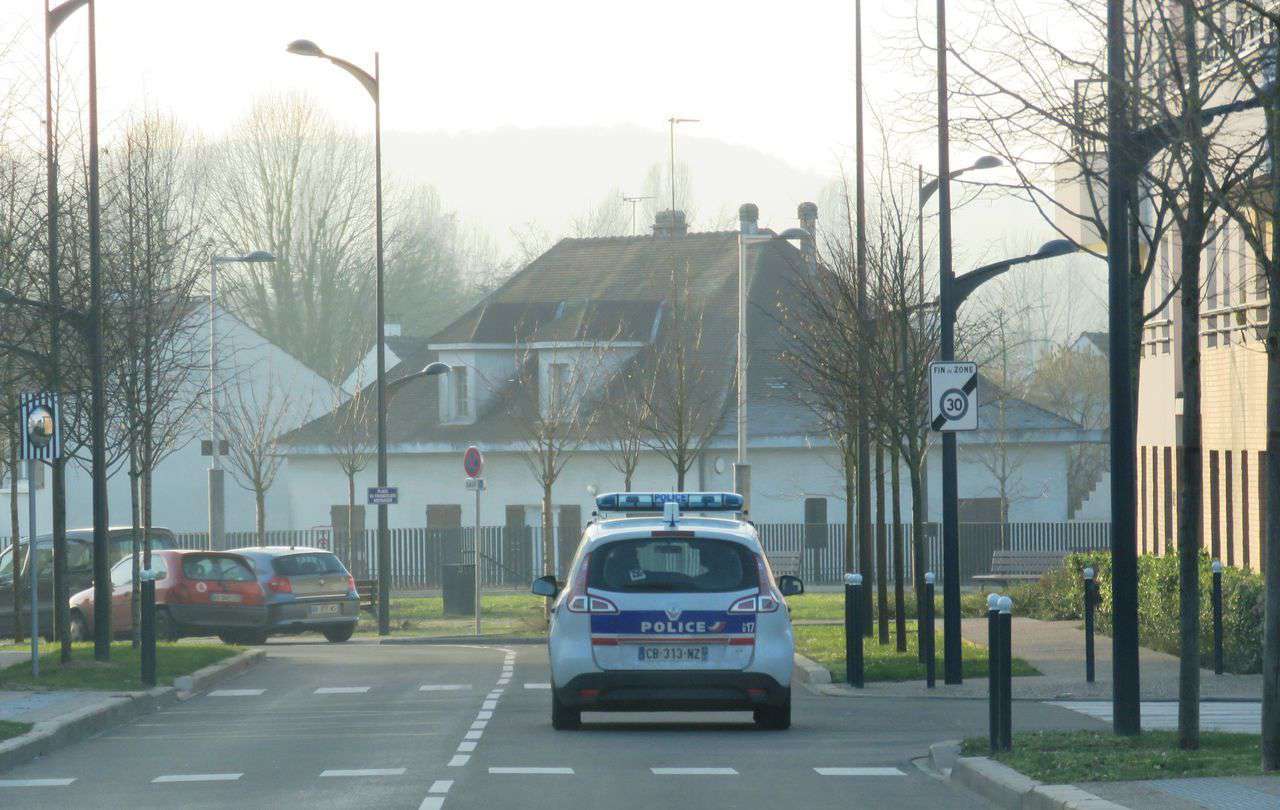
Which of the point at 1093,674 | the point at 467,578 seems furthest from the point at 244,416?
the point at 1093,674

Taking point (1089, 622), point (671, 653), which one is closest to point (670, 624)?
point (671, 653)

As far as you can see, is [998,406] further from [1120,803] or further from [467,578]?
[1120,803]

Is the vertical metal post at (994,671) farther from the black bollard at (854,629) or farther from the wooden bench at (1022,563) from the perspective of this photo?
the wooden bench at (1022,563)

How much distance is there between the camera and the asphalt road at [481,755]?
11.3 metres

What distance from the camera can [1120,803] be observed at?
9.57 meters

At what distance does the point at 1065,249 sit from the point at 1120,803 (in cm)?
1257

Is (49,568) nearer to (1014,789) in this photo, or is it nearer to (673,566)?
(673,566)

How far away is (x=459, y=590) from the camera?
38562mm

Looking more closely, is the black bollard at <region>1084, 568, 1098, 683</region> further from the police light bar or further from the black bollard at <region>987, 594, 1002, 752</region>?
the black bollard at <region>987, 594, 1002, 752</region>

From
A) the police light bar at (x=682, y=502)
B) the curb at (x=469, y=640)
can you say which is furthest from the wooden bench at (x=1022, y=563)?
the police light bar at (x=682, y=502)

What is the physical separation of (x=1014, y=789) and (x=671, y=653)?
14.0 ft

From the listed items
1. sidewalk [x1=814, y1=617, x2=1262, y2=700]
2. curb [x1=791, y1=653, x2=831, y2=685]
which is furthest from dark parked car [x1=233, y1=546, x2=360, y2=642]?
sidewalk [x1=814, y1=617, x2=1262, y2=700]

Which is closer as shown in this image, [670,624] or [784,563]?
[670,624]

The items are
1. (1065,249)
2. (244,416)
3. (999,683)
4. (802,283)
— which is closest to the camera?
(999,683)
